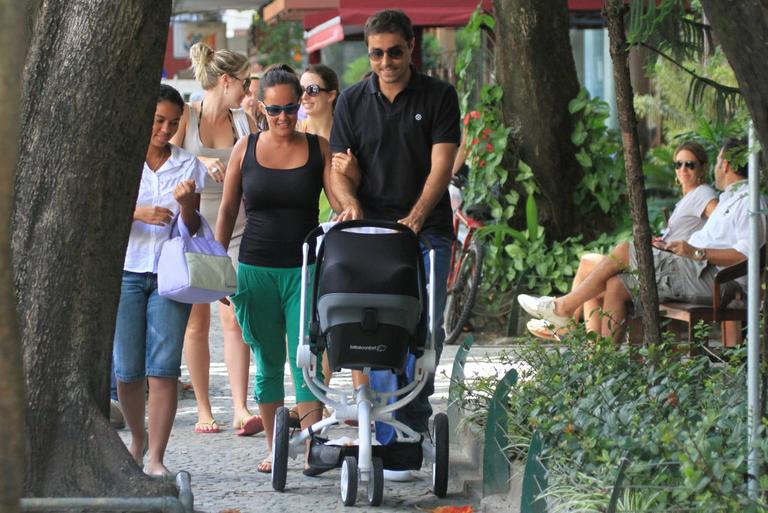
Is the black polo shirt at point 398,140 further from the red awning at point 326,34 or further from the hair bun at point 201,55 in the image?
the red awning at point 326,34

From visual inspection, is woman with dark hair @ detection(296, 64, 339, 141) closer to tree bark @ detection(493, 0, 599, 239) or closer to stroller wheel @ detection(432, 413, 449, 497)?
stroller wheel @ detection(432, 413, 449, 497)

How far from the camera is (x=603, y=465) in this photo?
16.0 ft

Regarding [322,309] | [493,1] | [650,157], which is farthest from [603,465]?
[650,157]

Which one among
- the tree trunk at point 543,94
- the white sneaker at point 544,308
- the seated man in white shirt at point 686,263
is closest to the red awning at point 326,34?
the tree trunk at point 543,94

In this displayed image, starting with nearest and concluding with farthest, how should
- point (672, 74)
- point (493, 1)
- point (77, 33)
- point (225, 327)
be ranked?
point (77, 33) → point (225, 327) → point (493, 1) → point (672, 74)

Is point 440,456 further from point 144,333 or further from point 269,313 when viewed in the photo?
point 144,333

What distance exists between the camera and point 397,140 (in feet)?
22.7

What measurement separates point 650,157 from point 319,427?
9.53 metres

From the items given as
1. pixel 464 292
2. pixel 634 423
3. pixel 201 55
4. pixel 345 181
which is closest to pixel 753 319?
pixel 634 423

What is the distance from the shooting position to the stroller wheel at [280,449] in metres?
6.24

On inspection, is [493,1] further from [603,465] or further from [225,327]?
[603,465]

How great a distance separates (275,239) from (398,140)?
0.78 meters

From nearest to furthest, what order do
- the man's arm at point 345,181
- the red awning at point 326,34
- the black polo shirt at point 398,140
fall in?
1. the man's arm at point 345,181
2. the black polo shirt at point 398,140
3. the red awning at point 326,34

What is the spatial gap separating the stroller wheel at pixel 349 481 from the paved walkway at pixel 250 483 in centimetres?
5
